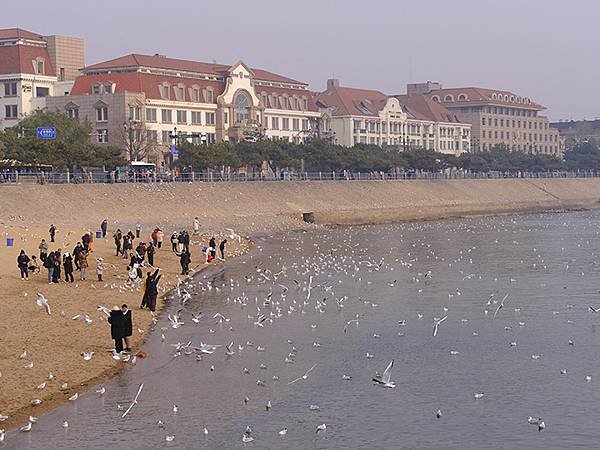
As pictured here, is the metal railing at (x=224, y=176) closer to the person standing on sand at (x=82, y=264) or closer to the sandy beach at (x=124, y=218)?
the sandy beach at (x=124, y=218)

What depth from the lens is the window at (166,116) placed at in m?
114

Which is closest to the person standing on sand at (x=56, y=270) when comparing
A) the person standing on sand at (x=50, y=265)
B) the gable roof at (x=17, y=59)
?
the person standing on sand at (x=50, y=265)

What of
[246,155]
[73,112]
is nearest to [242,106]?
[246,155]

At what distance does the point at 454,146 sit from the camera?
175625 mm

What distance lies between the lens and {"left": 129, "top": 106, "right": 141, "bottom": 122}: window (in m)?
108

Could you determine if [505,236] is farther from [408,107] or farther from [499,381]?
[408,107]

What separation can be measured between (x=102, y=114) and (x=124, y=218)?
3726 cm

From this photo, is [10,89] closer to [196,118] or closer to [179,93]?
[179,93]

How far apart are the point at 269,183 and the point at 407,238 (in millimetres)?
25973

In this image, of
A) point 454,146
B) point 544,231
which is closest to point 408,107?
point 454,146

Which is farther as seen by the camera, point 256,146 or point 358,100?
point 358,100

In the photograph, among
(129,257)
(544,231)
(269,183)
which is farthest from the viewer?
(269,183)

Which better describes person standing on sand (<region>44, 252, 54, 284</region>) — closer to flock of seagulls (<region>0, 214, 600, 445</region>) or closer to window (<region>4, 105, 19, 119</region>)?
flock of seagulls (<region>0, 214, 600, 445</region>)

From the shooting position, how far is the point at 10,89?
11250cm
